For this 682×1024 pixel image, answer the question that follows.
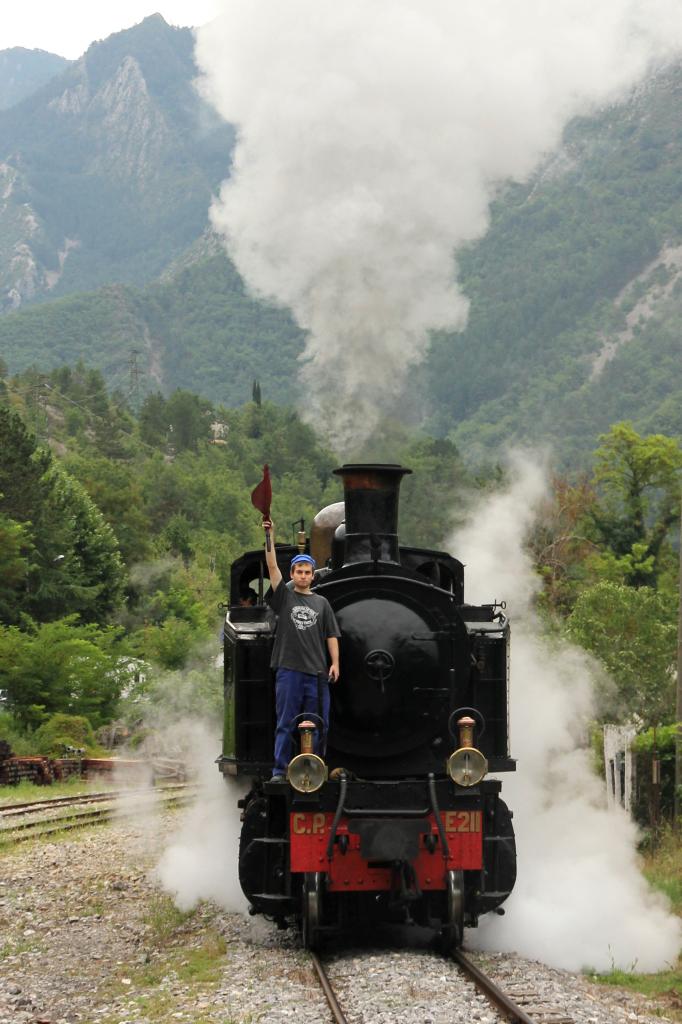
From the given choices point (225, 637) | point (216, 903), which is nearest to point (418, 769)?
point (225, 637)

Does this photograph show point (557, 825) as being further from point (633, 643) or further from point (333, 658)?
point (633, 643)

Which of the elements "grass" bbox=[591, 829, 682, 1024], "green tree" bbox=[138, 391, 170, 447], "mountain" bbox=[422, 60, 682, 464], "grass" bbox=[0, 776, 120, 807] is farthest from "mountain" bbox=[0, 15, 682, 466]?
"grass" bbox=[0, 776, 120, 807]

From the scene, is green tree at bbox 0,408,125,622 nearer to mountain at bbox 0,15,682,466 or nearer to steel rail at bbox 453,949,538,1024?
mountain at bbox 0,15,682,466

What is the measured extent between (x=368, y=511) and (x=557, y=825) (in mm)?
4549

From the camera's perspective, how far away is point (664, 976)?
866 centimetres

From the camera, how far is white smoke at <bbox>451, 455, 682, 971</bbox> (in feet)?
30.6

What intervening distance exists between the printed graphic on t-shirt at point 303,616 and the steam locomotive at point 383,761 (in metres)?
0.40

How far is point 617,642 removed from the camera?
21.7 metres

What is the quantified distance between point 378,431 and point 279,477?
4377 mm

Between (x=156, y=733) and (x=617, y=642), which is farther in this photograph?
(x=156, y=733)

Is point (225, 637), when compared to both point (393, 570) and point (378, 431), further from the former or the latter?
point (378, 431)

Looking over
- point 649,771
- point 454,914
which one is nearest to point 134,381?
point 649,771

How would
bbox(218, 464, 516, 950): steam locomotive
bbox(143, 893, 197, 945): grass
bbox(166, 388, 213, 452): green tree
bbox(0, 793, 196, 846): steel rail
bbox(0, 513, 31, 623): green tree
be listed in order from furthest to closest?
bbox(166, 388, 213, 452): green tree → bbox(0, 513, 31, 623): green tree → bbox(0, 793, 196, 846): steel rail → bbox(143, 893, 197, 945): grass → bbox(218, 464, 516, 950): steam locomotive

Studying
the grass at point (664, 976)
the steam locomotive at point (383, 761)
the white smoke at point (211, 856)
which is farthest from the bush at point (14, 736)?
the steam locomotive at point (383, 761)
